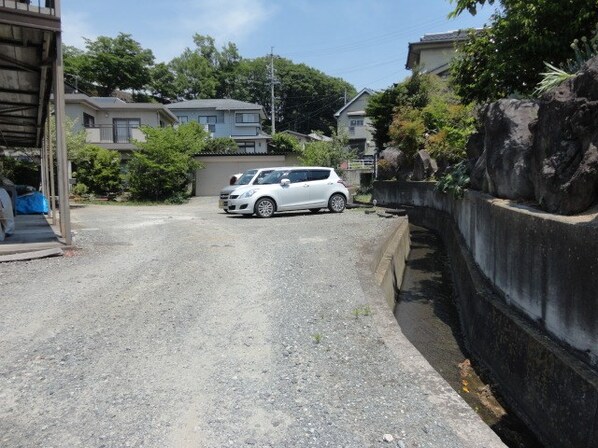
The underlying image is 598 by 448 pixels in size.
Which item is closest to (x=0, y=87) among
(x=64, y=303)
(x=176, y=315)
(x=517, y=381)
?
(x=64, y=303)

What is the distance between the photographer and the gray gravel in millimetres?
2898

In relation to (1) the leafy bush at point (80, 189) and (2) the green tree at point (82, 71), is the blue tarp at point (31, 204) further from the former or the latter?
(2) the green tree at point (82, 71)

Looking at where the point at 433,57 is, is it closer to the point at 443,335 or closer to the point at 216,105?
the point at 216,105

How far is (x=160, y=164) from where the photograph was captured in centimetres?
2445

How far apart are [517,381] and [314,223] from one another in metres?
8.90

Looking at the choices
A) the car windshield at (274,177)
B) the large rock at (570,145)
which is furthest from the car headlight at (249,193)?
the large rock at (570,145)

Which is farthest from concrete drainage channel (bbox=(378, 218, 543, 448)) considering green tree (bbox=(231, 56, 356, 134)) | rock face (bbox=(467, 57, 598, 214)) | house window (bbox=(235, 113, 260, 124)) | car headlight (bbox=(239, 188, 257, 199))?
green tree (bbox=(231, 56, 356, 134))

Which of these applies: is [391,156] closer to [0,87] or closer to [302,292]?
[0,87]

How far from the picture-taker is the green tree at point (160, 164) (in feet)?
79.7

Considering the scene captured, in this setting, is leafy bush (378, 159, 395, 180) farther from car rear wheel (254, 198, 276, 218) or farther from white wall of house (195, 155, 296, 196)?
car rear wheel (254, 198, 276, 218)

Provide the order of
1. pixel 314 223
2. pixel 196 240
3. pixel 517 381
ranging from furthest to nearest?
pixel 314 223 < pixel 196 240 < pixel 517 381

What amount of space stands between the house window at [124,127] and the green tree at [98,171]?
526 cm

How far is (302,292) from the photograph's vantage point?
6.00 m

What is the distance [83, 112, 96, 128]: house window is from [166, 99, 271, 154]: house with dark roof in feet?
47.8
